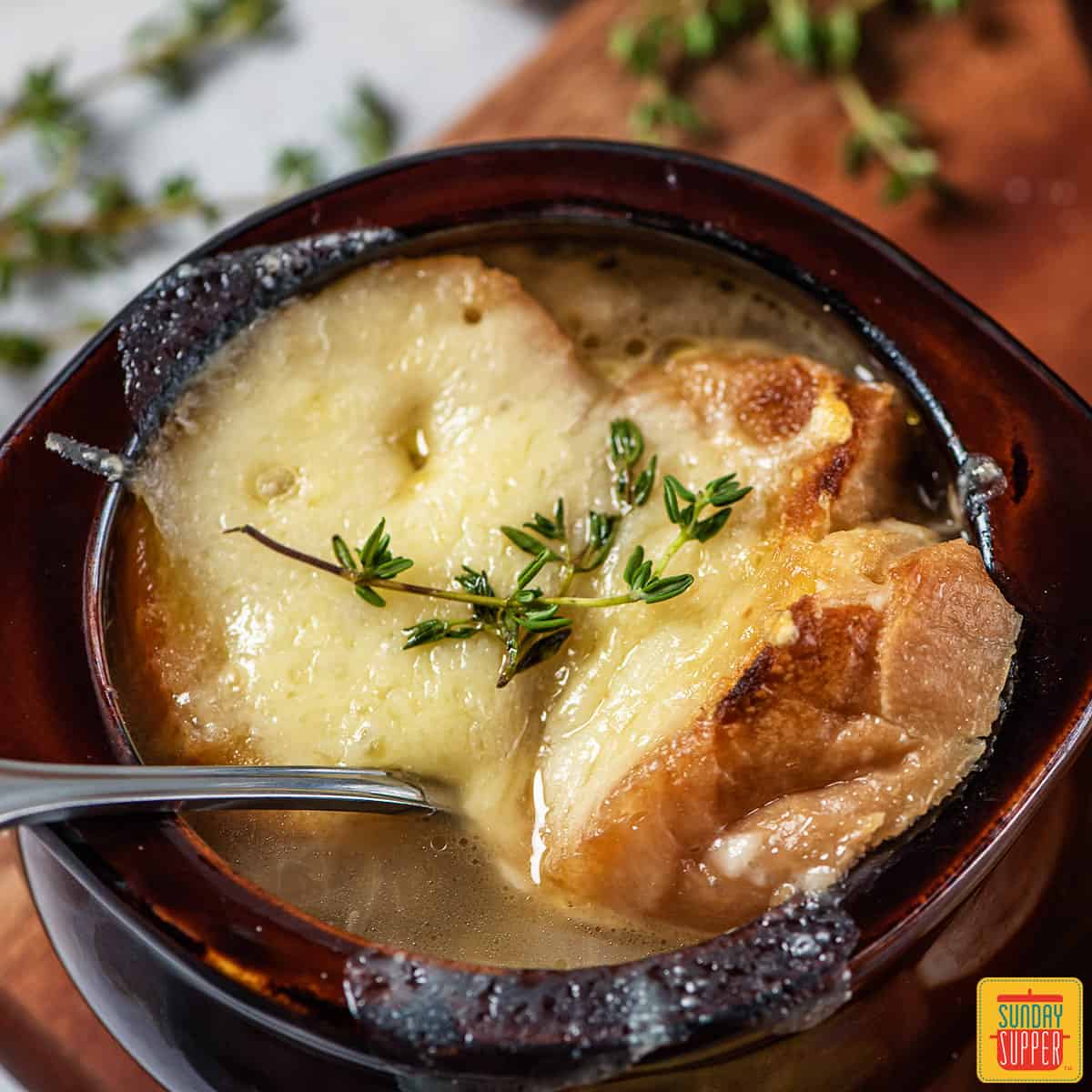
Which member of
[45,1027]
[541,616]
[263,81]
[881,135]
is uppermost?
[263,81]

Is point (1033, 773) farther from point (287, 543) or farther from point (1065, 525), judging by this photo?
point (287, 543)

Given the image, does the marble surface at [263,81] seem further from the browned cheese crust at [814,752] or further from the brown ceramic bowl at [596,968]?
the browned cheese crust at [814,752]

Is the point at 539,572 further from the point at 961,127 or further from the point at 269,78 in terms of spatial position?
the point at 269,78

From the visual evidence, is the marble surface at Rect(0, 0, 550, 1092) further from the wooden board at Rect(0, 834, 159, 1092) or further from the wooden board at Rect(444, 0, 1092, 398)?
the wooden board at Rect(0, 834, 159, 1092)

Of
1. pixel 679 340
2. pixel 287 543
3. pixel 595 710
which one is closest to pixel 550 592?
pixel 595 710

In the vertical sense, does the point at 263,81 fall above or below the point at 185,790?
above

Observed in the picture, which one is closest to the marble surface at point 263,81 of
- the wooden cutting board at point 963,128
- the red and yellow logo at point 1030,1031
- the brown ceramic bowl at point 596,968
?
the wooden cutting board at point 963,128

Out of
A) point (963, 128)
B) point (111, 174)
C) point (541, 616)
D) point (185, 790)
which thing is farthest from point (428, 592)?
point (111, 174)
